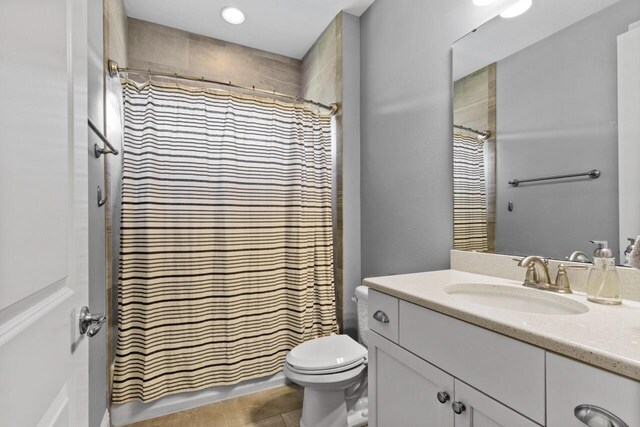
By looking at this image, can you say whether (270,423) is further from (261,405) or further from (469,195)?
(469,195)

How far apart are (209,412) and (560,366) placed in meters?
1.86

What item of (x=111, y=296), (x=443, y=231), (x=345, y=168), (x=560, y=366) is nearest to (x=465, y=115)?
(x=443, y=231)

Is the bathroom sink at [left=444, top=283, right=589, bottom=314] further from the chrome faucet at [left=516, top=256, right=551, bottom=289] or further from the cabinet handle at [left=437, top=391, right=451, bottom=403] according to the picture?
the cabinet handle at [left=437, top=391, right=451, bottom=403]

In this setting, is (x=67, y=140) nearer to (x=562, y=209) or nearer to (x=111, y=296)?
(x=111, y=296)

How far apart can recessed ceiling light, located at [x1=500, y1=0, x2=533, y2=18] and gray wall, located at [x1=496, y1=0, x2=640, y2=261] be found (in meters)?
0.16

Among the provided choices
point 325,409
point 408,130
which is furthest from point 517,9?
point 325,409

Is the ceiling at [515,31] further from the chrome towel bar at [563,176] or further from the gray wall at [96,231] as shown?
the gray wall at [96,231]

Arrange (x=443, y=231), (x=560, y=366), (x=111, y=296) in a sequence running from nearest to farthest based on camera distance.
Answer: (x=560, y=366) → (x=443, y=231) → (x=111, y=296)

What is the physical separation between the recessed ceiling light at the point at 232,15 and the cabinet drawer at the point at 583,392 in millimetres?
2478

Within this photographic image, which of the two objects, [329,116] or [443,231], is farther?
[329,116]

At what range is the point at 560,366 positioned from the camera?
0.61m

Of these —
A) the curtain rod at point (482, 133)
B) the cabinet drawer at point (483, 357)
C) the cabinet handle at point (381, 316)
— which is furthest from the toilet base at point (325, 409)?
the curtain rod at point (482, 133)

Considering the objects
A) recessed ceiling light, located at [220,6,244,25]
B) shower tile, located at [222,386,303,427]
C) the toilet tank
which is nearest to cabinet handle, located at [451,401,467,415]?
the toilet tank

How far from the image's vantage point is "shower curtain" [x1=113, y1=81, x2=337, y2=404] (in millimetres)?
1672
